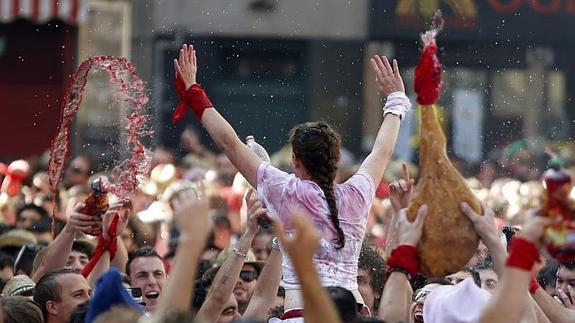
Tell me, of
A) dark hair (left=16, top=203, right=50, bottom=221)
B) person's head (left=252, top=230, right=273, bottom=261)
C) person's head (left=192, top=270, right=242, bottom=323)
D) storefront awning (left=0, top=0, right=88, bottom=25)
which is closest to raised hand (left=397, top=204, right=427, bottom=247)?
person's head (left=192, top=270, right=242, bottom=323)

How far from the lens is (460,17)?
1831 centimetres

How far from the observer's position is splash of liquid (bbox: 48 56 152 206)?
7.21 metres

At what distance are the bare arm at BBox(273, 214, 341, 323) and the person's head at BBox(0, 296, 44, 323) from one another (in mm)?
2030

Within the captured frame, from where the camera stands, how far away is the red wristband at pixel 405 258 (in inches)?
196

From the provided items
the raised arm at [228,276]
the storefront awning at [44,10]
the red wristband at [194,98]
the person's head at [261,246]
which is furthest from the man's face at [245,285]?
the storefront awning at [44,10]

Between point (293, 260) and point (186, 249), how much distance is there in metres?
0.35

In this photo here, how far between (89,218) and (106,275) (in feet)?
6.92

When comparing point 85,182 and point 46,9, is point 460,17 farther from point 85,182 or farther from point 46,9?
point 85,182

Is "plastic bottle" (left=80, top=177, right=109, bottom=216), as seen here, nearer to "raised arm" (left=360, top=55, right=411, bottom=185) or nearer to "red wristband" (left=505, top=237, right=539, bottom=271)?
"raised arm" (left=360, top=55, right=411, bottom=185)

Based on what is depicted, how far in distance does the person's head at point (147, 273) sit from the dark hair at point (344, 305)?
2.44 meters

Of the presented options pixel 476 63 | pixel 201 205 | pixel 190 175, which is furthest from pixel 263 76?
pixel 201 205

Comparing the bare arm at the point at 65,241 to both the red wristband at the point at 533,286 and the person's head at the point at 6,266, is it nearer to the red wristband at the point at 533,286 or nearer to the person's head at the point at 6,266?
the person's head at the point at 6,266

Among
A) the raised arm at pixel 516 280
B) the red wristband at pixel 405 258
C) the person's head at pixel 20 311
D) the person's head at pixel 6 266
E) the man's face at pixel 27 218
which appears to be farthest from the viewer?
the man's face at pixel 27 218

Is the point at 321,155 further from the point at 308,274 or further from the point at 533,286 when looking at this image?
the point at 308,274
